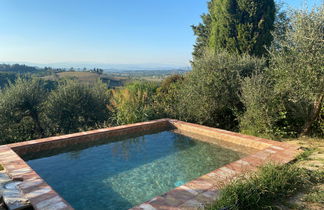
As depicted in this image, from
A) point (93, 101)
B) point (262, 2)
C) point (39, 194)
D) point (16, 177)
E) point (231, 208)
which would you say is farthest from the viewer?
point (262, 2)

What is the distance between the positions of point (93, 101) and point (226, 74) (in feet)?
16.9

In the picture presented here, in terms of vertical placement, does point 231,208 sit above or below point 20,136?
above

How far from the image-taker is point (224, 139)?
5773mm

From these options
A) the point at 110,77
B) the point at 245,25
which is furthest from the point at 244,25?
the point at 110,77

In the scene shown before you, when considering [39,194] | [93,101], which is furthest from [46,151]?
[93,101]

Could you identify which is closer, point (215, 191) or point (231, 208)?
point (231, 208)

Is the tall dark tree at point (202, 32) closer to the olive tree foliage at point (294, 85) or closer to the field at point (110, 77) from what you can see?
the field at point (110, 77)

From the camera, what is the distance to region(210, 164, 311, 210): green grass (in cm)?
244

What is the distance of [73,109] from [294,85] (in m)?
7.20

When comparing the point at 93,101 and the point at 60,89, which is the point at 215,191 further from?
the point at 60,89

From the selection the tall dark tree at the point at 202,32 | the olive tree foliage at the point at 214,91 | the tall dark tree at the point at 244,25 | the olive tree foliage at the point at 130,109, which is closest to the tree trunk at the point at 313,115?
the olive tree foliage at the point at 214,91

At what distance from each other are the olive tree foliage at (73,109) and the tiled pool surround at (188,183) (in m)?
1.95

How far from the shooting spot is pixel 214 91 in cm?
716

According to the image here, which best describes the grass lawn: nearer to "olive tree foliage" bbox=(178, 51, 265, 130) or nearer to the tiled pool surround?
the tiled pool surround
